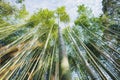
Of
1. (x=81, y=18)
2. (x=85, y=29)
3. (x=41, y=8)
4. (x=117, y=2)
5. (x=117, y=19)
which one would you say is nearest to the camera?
(x=117, y=19)

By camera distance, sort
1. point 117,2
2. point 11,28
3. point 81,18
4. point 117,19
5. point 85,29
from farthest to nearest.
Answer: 1. point 81,18
2. point 85,29
3. point 117,2
4. point 117,19
5. point 11,28

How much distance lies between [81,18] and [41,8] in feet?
Answer: 10.4

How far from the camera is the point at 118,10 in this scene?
11.5 meters

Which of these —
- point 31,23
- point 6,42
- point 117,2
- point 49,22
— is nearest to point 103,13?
point 117,2

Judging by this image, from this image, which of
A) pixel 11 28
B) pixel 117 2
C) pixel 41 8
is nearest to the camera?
pixel 11 28

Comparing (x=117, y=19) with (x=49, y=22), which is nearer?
(x=117, y=19)

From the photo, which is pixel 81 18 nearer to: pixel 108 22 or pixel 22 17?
pixel 108 22

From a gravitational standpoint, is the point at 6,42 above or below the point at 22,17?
below

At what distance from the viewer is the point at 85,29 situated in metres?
12.8

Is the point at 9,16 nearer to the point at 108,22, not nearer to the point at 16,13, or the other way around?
the point at 16,13

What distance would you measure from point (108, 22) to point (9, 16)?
227 inches

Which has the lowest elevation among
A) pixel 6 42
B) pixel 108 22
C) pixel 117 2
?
pixel 6 42

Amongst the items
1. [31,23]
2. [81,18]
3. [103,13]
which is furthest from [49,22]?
[103,13]

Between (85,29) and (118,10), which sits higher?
(118,10)
